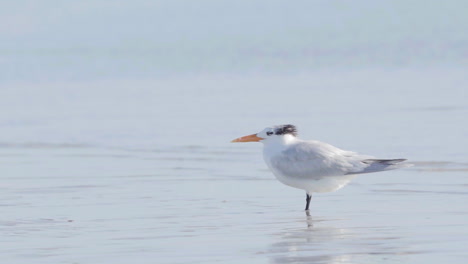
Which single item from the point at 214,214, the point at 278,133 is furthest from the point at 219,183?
the point at 214,214

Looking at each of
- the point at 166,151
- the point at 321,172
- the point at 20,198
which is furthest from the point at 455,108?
the point at 20,198

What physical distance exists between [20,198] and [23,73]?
14263 millimetres

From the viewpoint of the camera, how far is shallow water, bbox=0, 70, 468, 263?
6629 mm

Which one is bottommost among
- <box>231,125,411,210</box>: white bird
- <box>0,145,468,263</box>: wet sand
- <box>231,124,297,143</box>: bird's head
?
<box>0,145,468,263</box>: wet sand

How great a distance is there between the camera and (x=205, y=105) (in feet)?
52.7

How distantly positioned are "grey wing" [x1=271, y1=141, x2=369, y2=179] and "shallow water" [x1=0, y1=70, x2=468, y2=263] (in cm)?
26

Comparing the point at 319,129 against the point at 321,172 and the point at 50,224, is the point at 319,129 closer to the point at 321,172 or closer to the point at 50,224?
the point at 321,172

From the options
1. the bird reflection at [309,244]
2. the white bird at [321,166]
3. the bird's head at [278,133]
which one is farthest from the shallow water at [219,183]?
the bird's head at [278,133]

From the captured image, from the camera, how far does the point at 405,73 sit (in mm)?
19812

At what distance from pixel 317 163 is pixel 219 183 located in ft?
4.42

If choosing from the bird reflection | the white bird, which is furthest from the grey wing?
the bird reflection

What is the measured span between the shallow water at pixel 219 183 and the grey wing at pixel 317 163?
0.85 feet

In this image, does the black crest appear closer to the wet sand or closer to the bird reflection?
the wet sand

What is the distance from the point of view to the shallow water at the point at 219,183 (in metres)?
6.63
